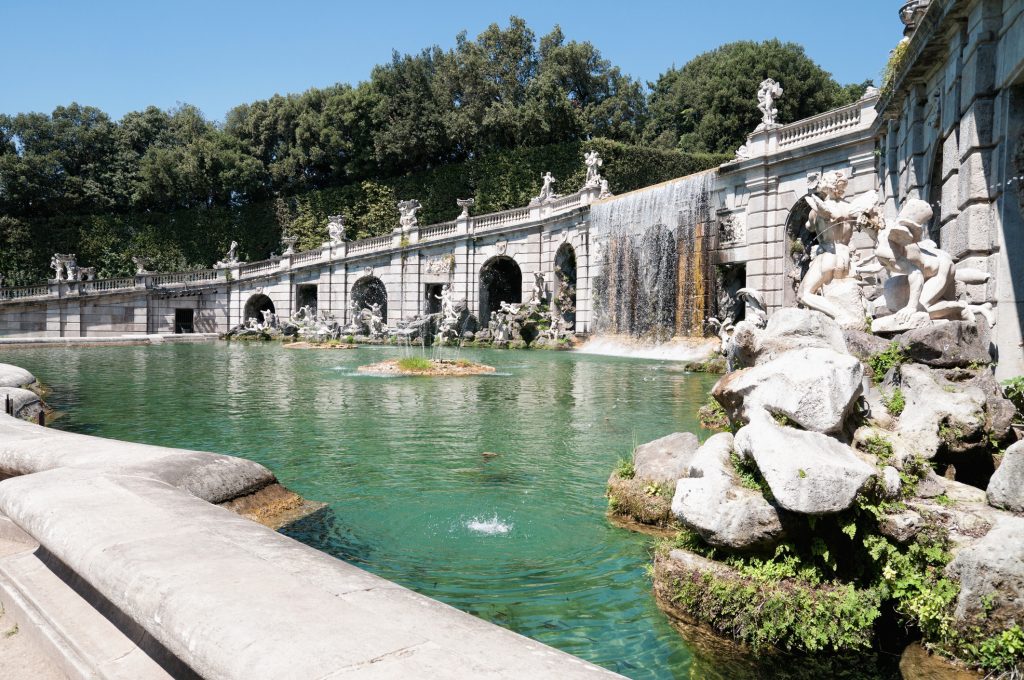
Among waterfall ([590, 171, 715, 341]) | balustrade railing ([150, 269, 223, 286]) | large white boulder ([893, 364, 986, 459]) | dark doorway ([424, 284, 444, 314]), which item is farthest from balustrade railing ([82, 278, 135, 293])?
large white boulder ([893, 364, 986, 459])

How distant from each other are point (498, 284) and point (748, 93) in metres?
18.2

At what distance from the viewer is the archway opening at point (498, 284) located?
34625 mm

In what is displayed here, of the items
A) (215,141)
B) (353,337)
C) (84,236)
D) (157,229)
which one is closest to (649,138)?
(353,337)

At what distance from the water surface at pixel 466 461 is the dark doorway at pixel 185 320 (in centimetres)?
2339

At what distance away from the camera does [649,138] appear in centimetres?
4300

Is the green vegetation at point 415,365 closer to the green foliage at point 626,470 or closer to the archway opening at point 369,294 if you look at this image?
the green foliage at point 626,470

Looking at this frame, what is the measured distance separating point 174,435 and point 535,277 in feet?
75.7

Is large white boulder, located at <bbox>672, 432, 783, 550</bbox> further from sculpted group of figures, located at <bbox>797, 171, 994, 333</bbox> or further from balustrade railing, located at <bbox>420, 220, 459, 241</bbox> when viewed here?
balustrade railing, located at <bbox>420, 220, 459, 241</bbox>

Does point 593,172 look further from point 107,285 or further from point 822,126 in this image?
point 107,285

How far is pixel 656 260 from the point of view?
86.5ft

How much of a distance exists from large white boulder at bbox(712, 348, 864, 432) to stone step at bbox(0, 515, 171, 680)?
12.2ft

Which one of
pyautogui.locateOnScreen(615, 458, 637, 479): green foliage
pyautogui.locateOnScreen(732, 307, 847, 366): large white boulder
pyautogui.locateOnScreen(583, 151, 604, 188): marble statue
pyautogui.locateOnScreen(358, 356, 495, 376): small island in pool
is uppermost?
pyautogui.locateOnScreen(583, 151, 604, 188): marble statue

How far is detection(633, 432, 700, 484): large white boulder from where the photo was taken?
6176 millimetres

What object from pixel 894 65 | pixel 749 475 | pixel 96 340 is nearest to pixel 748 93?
pixel 894 65
